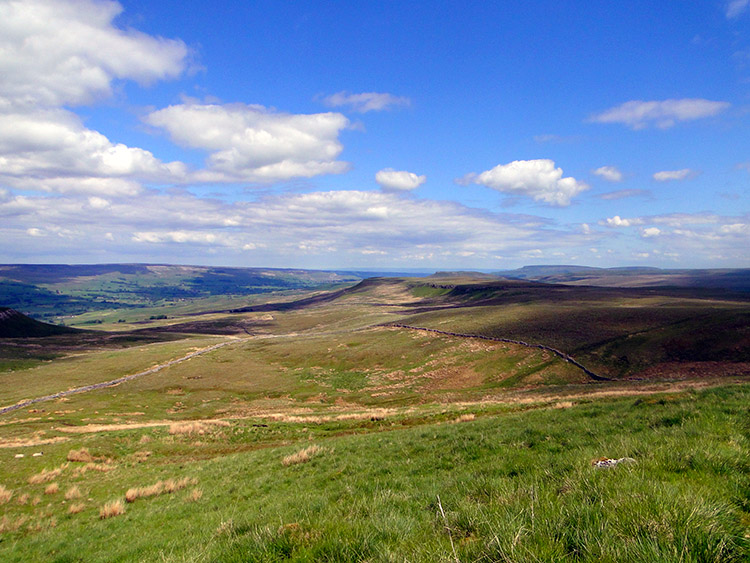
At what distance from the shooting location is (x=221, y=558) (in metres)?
5.50

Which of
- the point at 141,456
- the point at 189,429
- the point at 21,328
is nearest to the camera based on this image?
the point at 141,456

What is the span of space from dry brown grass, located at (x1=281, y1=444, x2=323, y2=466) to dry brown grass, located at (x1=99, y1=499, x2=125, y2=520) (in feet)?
23.1

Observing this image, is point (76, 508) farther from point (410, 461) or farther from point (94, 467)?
point (410, 461)

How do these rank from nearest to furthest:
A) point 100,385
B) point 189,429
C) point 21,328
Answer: point 189,429 → point 100,385 → point 21,328

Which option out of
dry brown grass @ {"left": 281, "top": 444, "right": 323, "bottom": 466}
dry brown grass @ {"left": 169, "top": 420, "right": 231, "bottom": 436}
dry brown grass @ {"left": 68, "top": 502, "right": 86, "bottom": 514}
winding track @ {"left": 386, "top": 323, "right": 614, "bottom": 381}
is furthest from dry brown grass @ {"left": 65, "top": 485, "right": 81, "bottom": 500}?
winding track @ {"left": 386, "top": 323, "right": 614, "bottom": 381}

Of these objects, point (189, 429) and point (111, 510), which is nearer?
point (111, 510)

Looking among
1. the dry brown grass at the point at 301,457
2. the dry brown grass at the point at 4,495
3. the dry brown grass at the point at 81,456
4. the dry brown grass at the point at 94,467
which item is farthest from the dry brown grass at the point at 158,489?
the dry brown grass at the point at 81,456

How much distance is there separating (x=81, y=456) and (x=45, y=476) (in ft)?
12.9

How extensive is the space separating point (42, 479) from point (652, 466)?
94.8 ft

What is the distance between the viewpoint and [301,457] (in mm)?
18594

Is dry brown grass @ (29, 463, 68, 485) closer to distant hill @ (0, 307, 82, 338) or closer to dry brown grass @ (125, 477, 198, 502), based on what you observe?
dry brown grass @ (125, 477, 198, 502)

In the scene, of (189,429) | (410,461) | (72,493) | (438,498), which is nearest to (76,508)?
(72,493)

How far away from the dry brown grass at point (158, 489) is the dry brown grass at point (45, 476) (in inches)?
259

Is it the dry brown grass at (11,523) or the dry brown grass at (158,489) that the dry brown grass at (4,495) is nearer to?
the dry brown grass at (11,523)
